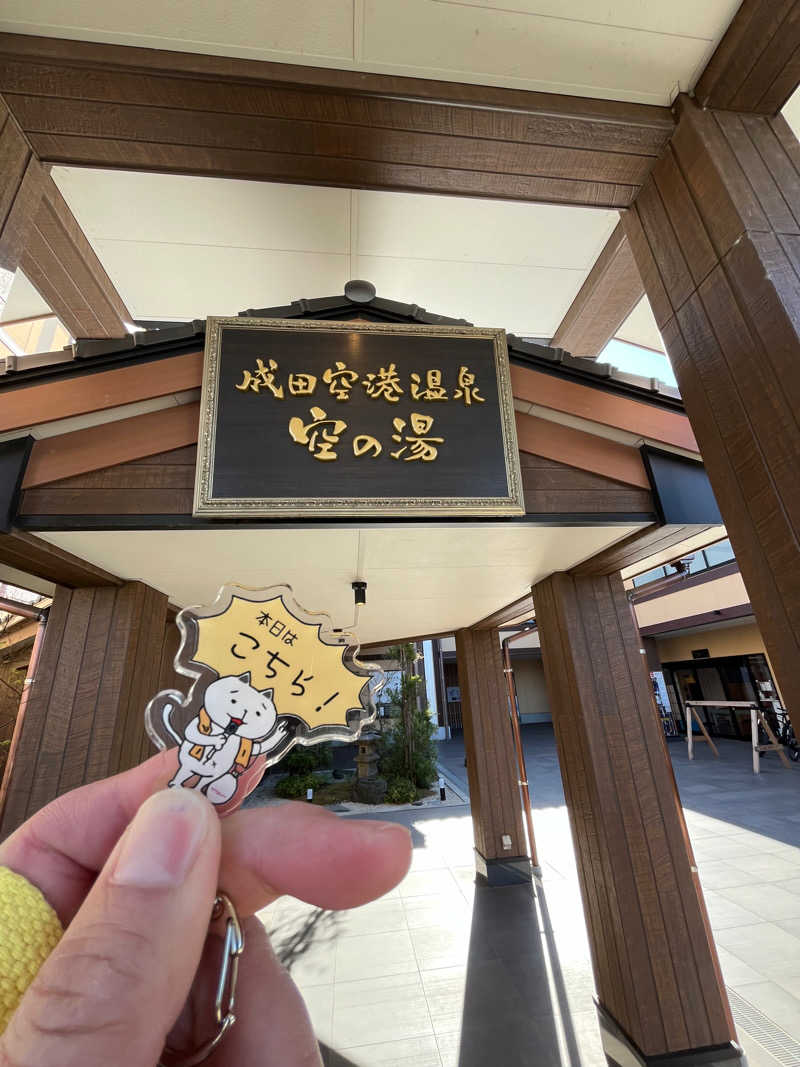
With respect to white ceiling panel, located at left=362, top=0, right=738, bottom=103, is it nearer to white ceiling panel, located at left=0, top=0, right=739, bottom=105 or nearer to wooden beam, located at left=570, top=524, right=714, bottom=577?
Answer: white ceiling panel, located at left=0, top=0, right=739, bottom=105

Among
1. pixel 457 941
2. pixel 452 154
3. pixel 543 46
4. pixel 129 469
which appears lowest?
pixel 457 941

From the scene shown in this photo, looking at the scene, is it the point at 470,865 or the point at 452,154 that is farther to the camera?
the point at 470,865

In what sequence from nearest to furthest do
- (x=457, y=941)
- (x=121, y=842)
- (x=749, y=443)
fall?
(x=121, y=842)
(x=749, y=443)
(x=457, y=941)

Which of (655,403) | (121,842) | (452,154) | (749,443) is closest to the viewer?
(121,842)

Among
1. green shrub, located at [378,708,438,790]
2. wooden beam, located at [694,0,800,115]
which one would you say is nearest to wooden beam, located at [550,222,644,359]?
wooden beam, located at [694,0,800,115]

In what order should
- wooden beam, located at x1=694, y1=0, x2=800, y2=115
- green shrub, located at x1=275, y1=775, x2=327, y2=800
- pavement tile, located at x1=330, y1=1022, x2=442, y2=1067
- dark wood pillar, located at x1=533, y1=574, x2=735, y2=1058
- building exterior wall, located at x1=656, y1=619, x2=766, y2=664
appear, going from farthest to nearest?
building exterior wall, located at x1=656, y1=619, x2=766, y2=664 → green shrub, located at x1=275, y1=775, x2=327, y2=800 → pavement tile, located at x1=330, y1=1022, x2=442, y2=1067 → dark wood pillar, located at x1=533, y1=574, x2=735, y2=1058 → wooden beam, located at x1=694, y1=0, x2=800, y2=115

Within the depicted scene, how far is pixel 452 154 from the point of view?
1875mm

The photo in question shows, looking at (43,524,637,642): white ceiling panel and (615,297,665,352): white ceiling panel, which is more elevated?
(615,297,665,352): white ceiling panel

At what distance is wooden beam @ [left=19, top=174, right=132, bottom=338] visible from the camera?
3.26 m

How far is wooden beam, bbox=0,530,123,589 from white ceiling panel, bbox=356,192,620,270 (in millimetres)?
3046

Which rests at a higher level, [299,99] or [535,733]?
[299,99]

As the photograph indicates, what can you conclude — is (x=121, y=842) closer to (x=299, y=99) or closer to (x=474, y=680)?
(x=299, y=99)

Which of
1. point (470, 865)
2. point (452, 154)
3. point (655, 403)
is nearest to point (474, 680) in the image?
point (470, 865)

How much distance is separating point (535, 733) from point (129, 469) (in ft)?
64.5
